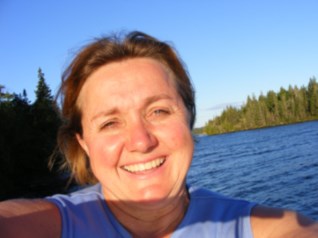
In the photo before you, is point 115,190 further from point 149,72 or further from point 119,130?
point 149,72

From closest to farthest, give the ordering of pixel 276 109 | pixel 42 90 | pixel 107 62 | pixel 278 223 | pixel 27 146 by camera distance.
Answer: pixel 278 223
pixel 107 62
pixel 27 146
pixel 42 90
pixel 276 109

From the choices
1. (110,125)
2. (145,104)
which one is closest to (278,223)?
(145,104)

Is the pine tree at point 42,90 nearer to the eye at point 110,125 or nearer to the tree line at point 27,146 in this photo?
the tree line at point 27,146

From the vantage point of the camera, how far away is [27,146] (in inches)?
1795

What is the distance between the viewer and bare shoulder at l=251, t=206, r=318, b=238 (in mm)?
1868

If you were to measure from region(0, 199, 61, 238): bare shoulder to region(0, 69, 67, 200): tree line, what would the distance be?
33209 mm

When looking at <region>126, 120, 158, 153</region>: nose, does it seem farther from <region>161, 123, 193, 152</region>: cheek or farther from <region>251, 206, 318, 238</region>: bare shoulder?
<region>251, 206, 318, 238</region>: bare shoulder

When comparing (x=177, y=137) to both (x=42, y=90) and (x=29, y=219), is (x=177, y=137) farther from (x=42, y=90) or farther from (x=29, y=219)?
(x=42, y=90)

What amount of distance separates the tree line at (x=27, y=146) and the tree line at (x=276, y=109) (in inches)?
2938

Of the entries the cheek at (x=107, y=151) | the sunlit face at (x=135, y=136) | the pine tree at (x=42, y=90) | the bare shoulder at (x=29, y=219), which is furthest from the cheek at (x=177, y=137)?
the pine tree at (x=42, y=90)

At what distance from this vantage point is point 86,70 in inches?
87.6

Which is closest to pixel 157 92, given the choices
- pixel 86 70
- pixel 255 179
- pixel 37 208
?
pixel 86 70

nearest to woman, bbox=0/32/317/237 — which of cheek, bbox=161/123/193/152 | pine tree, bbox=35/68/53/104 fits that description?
cheek, bbox=161/123/193/152

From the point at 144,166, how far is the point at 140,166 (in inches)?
1.1
